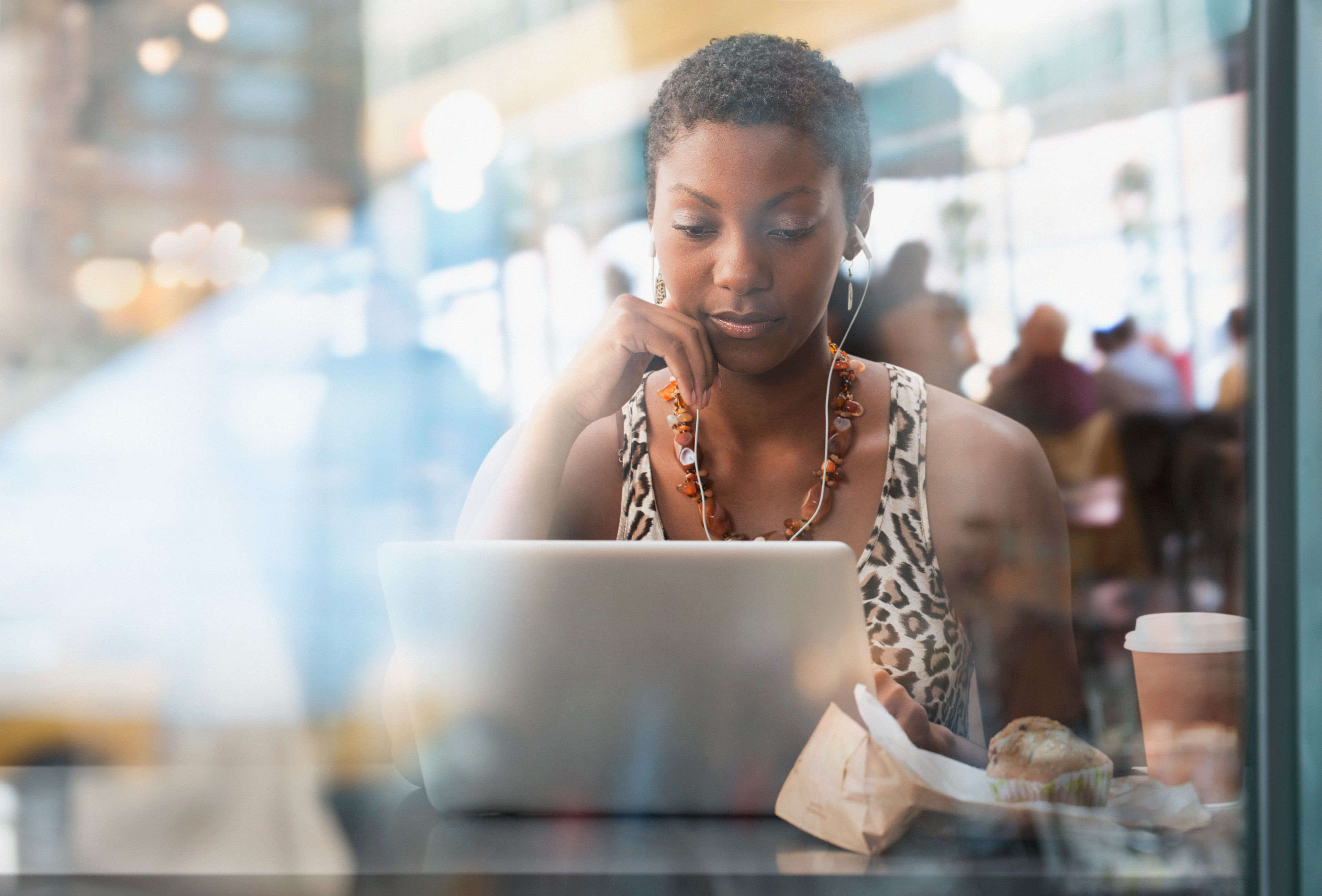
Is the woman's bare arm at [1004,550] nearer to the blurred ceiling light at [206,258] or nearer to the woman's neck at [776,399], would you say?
the woman's neck at [776,399]

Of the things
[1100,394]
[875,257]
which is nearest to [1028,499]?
[1100,394]

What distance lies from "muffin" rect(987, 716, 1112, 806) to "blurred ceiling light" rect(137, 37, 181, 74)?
92 cm

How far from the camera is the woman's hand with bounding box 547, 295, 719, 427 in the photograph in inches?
29.9

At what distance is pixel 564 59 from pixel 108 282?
1.61 ft

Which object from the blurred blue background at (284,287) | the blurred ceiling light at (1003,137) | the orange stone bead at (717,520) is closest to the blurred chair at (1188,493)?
the blurred blue background at (284,287)

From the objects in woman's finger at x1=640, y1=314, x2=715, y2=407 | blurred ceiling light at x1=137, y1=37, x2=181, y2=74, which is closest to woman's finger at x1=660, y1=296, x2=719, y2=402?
woman's finger at x1=640, y1=314, x2=715, y2=407

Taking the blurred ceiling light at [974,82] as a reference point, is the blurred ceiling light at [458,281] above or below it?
below

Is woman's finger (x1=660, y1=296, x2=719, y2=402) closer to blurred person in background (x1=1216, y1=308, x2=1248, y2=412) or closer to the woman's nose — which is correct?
the woman's nose

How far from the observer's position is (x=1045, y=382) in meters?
0.78

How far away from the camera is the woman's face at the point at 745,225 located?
2.58 feet

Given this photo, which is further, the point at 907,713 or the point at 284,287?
the point at 284,287

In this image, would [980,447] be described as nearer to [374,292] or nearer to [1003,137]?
[1003,137]

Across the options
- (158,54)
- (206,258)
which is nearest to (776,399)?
(206,258)

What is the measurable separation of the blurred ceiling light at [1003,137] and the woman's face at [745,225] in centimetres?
11
